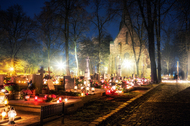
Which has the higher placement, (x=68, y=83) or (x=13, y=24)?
(x=13, y=24)

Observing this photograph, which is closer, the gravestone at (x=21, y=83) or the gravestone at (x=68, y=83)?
the gravestone at (x=21, y=83)

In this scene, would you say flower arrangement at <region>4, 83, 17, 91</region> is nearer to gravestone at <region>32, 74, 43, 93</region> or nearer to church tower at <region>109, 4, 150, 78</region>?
gravestone at <region>32, 74, 43, 93</region>

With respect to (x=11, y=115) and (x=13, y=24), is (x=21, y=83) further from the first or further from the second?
(x=13, y=24)

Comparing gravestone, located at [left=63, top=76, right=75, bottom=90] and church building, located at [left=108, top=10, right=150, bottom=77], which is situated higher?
church building, located at [left=108, top=10, right=150, bottom=77]

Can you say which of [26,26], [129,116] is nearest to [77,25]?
[26,26]

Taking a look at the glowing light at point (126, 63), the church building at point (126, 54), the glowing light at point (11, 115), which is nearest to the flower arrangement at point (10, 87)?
the glowing light at point (11, 115)

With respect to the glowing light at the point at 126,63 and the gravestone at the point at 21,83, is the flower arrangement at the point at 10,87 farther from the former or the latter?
the glowing light at the point at 126,63

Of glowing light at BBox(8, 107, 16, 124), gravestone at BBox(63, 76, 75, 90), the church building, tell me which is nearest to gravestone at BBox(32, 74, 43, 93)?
gravestone at BBox(63, 76, 75, 90)

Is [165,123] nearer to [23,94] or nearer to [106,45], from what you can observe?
[23,94]

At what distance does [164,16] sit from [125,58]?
107ft

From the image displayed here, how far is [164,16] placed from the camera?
387 inches

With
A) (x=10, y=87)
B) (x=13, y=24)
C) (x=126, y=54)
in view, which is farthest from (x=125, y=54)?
(x=10, y=87)

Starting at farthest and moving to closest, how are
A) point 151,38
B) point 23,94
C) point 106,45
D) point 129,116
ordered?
point 106,45 → point 151,38 → point 23,94 → point 129,116

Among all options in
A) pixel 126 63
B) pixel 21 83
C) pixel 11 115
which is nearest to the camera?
pixel 11 115
